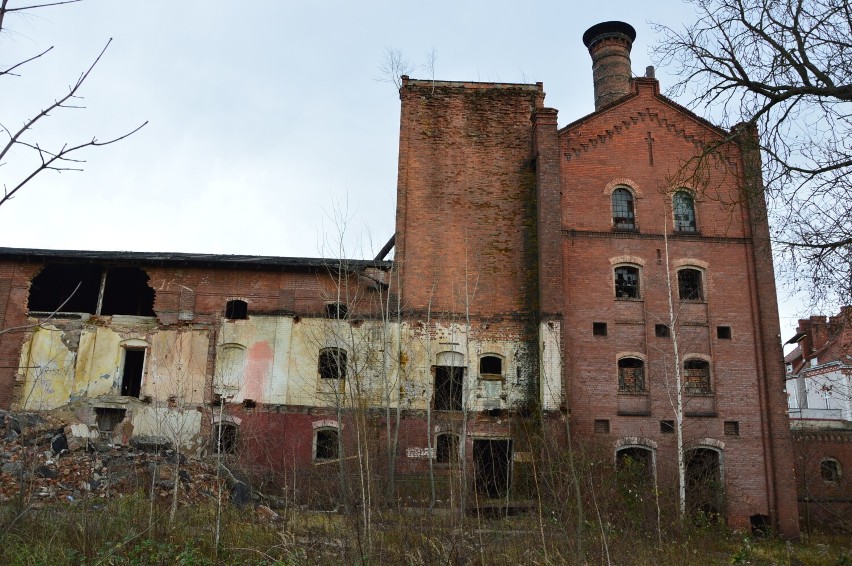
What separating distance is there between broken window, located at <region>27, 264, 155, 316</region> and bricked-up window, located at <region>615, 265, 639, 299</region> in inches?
605

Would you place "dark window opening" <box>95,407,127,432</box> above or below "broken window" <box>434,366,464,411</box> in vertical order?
below

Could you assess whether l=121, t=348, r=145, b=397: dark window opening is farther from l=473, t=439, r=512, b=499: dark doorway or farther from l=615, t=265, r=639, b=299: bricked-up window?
l=615, t=265, r=639, b=299: bricked-up window

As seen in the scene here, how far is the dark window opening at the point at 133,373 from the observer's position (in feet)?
73.9

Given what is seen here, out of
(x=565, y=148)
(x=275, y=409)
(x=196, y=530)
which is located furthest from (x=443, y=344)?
(x=196, y=530)

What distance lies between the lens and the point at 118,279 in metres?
24.2

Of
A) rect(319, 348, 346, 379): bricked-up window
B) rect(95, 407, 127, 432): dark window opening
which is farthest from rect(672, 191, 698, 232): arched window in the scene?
rect(95, 407, 127, 432): dark window opening

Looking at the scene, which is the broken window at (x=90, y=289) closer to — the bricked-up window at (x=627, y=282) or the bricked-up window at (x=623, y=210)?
the bricked-up window at (x=627, y=282)

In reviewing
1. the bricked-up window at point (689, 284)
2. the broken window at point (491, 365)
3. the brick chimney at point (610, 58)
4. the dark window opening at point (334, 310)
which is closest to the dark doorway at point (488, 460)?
the broken window at point (491, 365)

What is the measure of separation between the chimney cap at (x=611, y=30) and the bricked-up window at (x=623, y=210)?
1006 centimetres

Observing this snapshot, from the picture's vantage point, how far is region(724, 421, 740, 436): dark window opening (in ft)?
68.3

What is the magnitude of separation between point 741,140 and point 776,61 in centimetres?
114

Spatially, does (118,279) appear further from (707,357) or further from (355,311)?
(707,357)

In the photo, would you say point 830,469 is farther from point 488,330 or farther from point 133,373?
point 133,373

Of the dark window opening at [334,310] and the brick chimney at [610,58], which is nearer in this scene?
the dark window opening at [334,310]
